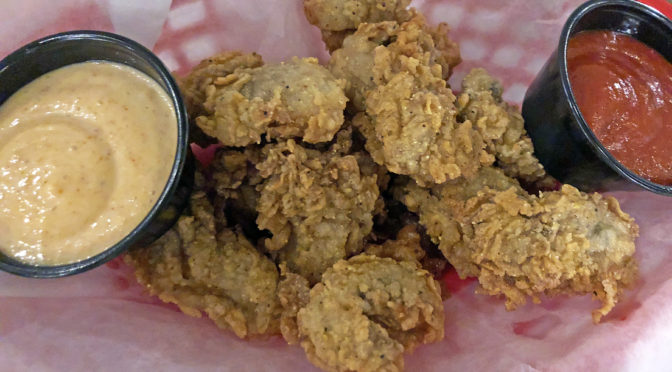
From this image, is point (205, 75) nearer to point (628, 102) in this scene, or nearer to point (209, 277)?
point (209, 277)

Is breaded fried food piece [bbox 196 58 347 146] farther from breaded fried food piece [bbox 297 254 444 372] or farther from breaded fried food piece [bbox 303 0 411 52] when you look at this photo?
breaded fried food piece [bbox 297 254 444 372]

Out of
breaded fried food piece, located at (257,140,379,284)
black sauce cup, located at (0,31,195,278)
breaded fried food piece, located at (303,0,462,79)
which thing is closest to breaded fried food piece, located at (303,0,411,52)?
breaded fried food piece, located at (303,0,462,79)

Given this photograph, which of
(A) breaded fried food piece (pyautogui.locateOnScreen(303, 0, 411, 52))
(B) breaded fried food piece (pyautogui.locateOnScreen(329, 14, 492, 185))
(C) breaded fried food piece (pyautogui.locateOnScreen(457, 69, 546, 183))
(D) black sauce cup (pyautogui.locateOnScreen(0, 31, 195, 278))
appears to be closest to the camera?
(D) black sauce cup (pyautogui.locateOnScreen(0, 31, 195, 278))

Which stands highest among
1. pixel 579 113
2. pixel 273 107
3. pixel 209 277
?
pixel 579 113

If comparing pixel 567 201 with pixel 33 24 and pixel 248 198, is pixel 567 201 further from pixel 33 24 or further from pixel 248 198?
pixel 33 24

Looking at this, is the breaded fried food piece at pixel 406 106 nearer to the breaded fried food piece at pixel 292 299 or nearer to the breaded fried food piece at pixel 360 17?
the breaded fried food piece at pixel 360 17

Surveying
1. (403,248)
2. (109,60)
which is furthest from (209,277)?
Result: (109,60)
